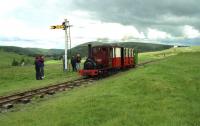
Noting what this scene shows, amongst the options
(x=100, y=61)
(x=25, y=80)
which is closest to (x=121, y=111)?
(x=100, y=61)

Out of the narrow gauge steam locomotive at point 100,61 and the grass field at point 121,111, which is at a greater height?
the narrow gauge steam locomotive at point 100,61

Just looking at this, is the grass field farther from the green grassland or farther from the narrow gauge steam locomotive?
the narrow gauge steam locomotive

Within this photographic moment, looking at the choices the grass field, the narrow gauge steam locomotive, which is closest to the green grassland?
the narrow gauge steam locomotive

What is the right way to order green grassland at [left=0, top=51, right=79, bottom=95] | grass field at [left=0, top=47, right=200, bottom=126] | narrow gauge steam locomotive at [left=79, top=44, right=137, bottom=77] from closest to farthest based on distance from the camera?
1. grass field at [left=0, top=47, right=200, bottom=126]
2. green grassland at [left=0, top=51, right=79, bottom=95]
3. narrow gauge steam locomotive at [left=79, top=44, right=137, bottom=77]

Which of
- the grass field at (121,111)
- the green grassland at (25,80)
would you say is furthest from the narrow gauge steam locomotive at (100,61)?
the grass field at (121,111)

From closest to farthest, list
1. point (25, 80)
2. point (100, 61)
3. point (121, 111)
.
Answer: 1. point (121, 111)
2. point (25, 80)
3. point (100, 61)

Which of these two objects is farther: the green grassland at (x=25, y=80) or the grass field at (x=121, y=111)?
the green grassland at (x=25, y=80)

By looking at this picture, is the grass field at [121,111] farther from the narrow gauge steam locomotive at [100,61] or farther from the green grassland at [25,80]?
the narrow gauge steam locomotive at [100,61]

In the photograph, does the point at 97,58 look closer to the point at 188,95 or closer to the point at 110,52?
the point at 110,52

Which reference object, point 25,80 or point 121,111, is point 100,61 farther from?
point 121,111

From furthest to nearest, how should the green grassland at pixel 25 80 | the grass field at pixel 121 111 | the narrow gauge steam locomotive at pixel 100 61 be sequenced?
the narrow gauge steam locomotive at pixel 100 61
the green grassland at pixel 25 80
the grass field at pixel 121 111

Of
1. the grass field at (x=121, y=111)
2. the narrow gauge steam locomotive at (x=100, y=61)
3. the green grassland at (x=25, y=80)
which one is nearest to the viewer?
the grass field at (x=121, y=111)

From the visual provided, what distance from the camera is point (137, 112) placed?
629 inches

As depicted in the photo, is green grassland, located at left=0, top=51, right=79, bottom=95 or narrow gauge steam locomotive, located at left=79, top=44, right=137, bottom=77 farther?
narrow gauge steam locomotive, located at left=79, top=44, right=137, bottom=77
